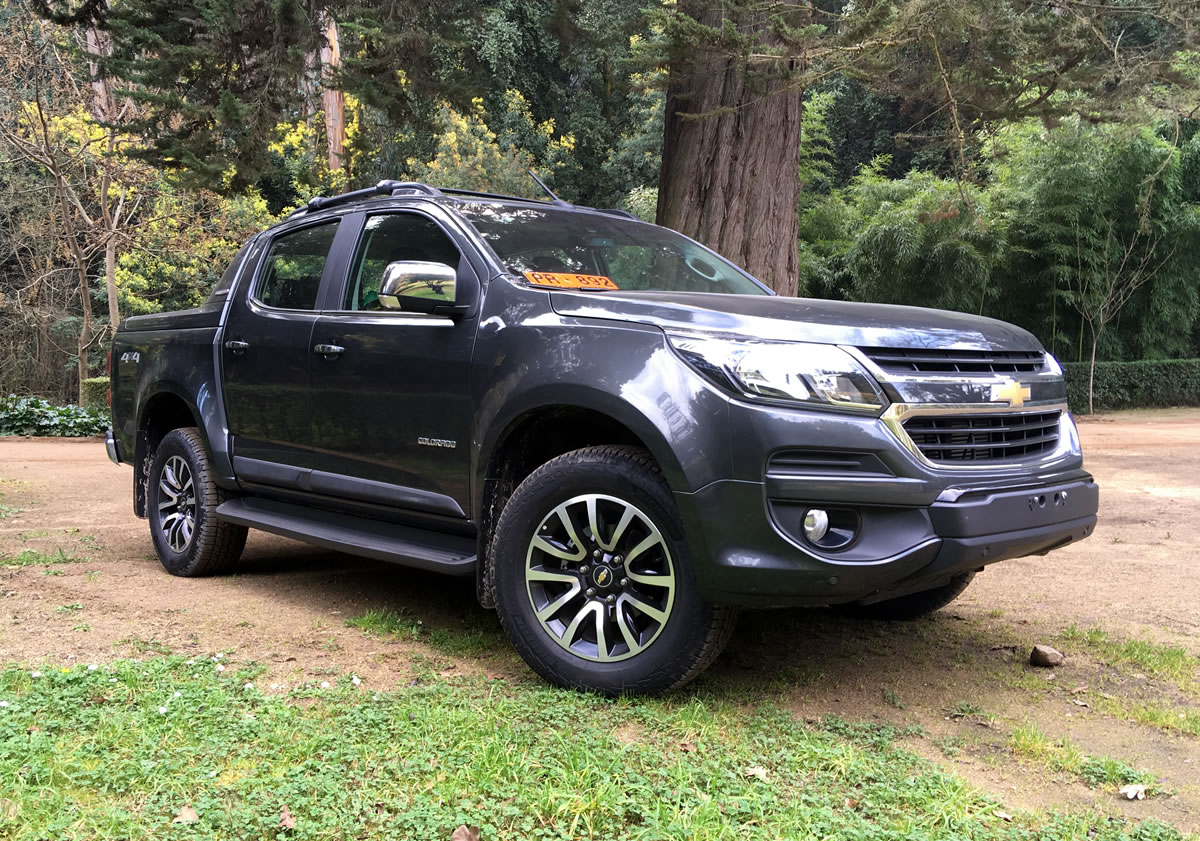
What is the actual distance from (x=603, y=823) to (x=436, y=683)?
128cm

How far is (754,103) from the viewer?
801 cm

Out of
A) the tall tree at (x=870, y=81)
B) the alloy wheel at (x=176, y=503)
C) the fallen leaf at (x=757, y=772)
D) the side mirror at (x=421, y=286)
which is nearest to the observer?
the fallen leaf at (x=757, y=772)

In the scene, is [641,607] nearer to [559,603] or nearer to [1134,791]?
[559,603]

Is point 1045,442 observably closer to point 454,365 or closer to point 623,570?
point 623,570

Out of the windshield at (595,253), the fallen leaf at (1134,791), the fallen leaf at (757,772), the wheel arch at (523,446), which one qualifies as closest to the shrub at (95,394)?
the windshield at (595,253)

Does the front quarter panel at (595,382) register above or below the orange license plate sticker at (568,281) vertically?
below

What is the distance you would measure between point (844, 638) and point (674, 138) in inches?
201

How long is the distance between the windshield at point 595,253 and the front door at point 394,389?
0.24 meters

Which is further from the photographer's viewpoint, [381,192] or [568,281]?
[381,192]

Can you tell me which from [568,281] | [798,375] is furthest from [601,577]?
[568,281]

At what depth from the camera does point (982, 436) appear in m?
3.62

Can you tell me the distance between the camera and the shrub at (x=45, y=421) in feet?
54.9

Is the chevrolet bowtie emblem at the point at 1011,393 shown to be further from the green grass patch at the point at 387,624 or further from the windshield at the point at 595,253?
the green grass patch at the point at 387,624

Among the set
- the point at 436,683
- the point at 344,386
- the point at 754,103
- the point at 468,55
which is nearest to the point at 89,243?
the point at 468,55
